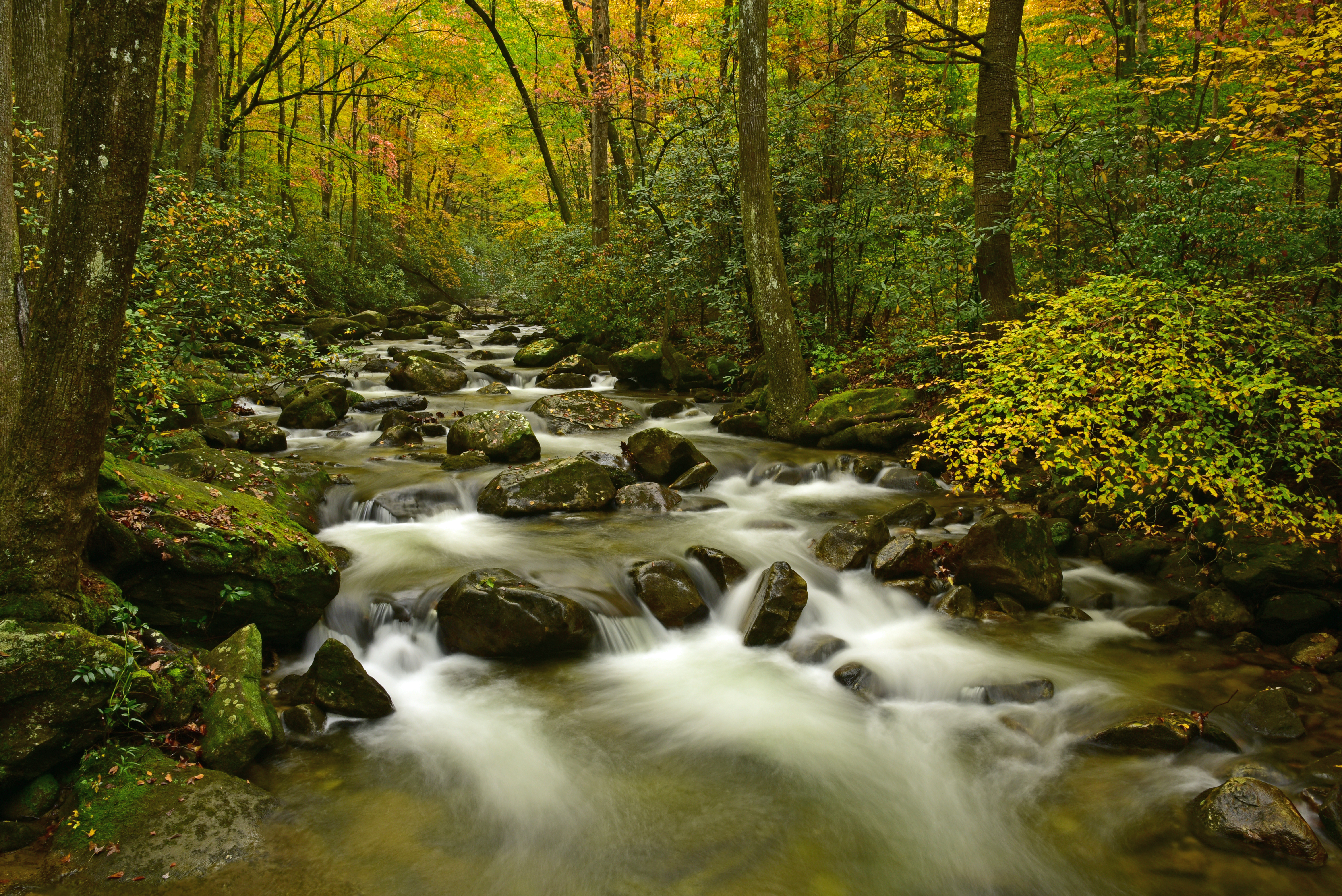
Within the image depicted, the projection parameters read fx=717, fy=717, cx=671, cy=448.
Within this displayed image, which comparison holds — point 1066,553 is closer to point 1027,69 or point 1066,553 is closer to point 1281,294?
point 1281,294

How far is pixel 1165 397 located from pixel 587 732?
207 inches

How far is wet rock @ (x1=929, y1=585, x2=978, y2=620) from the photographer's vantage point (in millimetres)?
6406

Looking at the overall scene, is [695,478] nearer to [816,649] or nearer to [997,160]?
[816,649]

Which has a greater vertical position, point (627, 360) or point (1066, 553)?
point (627, 360)

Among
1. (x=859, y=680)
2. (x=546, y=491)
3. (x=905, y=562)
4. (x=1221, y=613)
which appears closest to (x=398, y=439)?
(x=546, y=491)

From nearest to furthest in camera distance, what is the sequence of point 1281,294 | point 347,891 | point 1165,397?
point 347,891, point 1165,397, point 1281,294

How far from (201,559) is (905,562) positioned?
5.80 m

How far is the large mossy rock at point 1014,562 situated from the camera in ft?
21.2

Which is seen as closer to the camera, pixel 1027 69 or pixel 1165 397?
pixel 1165 397

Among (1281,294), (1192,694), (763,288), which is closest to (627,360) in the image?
(763,288)

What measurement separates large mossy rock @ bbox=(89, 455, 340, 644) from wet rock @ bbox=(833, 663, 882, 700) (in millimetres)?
4045

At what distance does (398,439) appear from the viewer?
11.0 meters

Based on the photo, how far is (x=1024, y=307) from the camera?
10.1 metres

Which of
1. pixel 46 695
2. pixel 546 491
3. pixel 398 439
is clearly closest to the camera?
pixel 46 695
